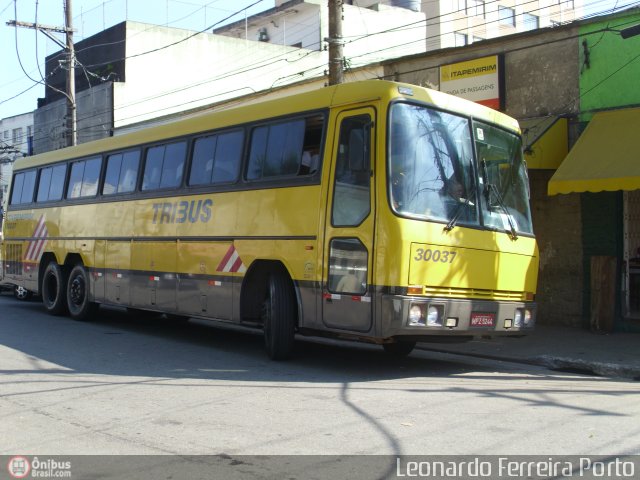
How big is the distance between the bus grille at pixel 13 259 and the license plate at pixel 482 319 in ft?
39.7

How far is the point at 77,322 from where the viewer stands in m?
14.3

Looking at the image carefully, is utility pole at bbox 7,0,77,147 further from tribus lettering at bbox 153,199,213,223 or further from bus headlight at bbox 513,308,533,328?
bus headlight at bbox 513,308,533,328

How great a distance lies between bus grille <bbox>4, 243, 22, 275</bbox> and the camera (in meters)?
A: 16.8

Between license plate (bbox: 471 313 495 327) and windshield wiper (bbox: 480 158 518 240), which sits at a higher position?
windshield wiper (bbox: 480 158 518 240)

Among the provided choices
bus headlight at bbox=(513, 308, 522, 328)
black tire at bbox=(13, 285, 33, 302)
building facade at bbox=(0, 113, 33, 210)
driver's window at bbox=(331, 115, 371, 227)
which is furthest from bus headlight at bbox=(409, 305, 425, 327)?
building facade at bbox=(0, 113, 33, 210)

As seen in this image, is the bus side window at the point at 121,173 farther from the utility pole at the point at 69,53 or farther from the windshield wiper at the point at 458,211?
the utility pole at the point at 69,53

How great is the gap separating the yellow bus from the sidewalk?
4.28 feet

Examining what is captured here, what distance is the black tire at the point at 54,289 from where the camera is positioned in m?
14.9

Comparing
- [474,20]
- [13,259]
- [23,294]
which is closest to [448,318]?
[13,259]

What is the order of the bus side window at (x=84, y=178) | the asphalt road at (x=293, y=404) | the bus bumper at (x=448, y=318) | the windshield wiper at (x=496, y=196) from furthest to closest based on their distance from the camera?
the bus side window at (x=84, y=178) → the windshield wiper at (x=496, y=196) → the bus bumper at (x=448, y=318) → the asphalt road at (x=293, y=404)

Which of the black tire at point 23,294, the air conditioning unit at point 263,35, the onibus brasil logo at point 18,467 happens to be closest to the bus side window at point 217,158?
the onibus brasil logo at point 18,467

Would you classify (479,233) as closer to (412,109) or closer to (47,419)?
(412,109)

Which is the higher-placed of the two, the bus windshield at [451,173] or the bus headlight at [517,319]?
the bus windshield at [451,173]

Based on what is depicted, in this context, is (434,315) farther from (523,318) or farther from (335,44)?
(335,44)
